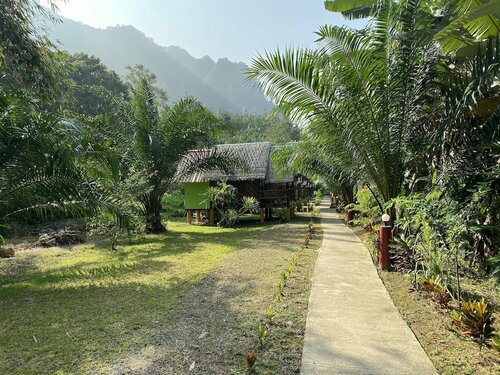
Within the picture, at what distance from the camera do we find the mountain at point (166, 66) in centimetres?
13150

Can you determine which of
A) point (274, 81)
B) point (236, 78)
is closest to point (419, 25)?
point (274, 81)

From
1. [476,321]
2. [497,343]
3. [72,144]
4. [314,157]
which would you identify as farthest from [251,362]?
[314,157]

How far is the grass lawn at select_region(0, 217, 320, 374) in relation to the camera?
123 inches

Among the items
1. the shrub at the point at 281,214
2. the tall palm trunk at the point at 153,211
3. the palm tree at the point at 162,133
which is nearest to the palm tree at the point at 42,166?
the palm tree at the point at 162,133

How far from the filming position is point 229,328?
378cm

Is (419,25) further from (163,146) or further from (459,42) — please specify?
(163,146)

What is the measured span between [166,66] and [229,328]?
15381 centimetres

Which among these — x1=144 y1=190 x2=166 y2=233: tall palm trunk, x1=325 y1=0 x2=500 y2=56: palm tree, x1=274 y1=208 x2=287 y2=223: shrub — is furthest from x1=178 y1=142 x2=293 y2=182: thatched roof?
x1=325 y1=0 x2=500 y2=56: palm tree

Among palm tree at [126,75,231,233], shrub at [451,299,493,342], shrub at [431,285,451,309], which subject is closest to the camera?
shrub at [451,299,493,342]

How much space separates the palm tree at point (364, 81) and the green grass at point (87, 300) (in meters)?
3.73

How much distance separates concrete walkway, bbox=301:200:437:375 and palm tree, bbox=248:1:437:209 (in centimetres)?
261

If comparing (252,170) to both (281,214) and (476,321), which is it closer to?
(281,214)

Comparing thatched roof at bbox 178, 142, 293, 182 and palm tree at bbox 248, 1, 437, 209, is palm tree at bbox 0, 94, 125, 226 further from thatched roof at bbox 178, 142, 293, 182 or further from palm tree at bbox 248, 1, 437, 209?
thatched roof at bbox 178, 142, 293, 182

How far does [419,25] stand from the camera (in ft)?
18.9
